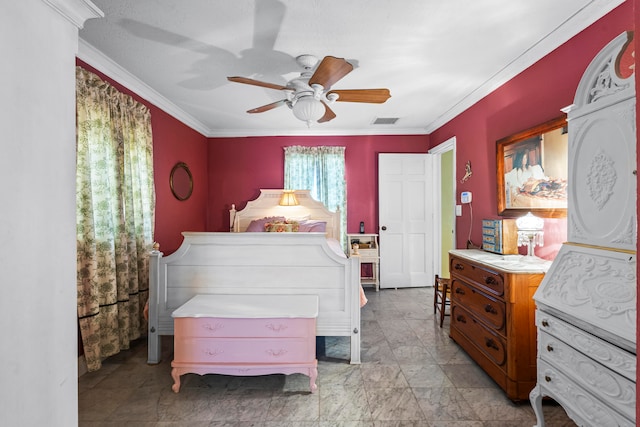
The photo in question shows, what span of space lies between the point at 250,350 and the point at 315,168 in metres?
3.38

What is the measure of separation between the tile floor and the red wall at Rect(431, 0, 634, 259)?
1192mm

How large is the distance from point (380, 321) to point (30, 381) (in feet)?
10.3

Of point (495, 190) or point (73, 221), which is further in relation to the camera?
point (495, 190)

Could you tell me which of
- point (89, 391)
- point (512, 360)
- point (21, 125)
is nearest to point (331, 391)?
point (512, 360)

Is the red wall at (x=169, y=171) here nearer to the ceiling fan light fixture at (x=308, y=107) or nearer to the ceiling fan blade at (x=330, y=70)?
the ceiling fan light fixture at (x=308, y=107)

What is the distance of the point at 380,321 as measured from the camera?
3.47 meters

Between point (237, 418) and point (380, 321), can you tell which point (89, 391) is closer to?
point (237, 418)

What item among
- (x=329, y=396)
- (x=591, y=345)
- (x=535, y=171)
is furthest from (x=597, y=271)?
(x=329, y=396)

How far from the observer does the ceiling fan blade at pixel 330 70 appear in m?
1.97

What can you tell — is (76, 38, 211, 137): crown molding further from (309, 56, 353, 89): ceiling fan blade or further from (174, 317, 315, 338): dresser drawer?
(174, 317, 315, 338): dresser drawer

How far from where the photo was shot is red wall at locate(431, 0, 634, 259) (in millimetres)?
2021

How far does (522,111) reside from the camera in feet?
8.80

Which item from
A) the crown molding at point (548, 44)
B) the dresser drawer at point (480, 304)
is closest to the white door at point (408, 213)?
the crown molding at point (548, 44)

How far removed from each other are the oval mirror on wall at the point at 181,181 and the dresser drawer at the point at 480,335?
3.55 meters
